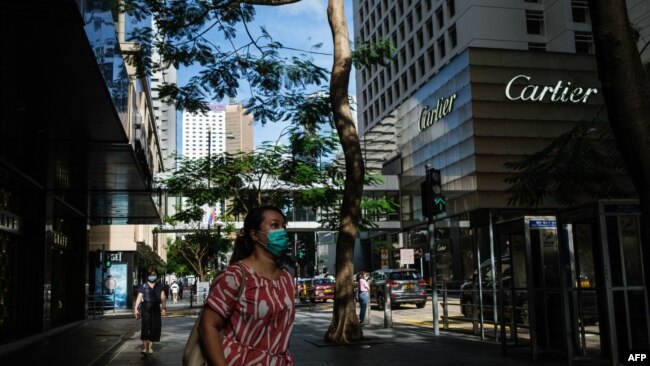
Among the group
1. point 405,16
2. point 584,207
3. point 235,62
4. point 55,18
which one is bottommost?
point 584,207

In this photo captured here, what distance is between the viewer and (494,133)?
121 feet

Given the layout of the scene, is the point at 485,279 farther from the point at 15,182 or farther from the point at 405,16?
the point at 405,16

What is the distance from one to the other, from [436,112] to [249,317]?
3943 centimetres

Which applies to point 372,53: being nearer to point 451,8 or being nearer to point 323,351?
point 323,351

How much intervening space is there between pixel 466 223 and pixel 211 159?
17692 millimetres

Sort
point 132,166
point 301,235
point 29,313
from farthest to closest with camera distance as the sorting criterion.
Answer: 1. point 301,235
2. point 29,313
3. point 132,166

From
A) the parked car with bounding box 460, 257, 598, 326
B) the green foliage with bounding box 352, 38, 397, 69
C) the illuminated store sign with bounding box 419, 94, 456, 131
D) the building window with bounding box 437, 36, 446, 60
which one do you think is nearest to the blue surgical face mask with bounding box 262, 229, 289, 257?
the parked car with bounding box 460, 257, 598, 326

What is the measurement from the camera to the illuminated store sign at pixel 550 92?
3784 centimetres

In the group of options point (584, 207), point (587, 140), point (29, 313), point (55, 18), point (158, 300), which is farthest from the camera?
point (29, 313)

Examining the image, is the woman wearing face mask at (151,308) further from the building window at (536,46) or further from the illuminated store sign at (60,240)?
the building window at (536,46)

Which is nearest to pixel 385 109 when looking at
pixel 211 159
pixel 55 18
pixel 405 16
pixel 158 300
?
pixel 405 16

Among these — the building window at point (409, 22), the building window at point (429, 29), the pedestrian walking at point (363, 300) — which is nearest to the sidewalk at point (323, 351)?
the pedestrian walking at point (363, 300)

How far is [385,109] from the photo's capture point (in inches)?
2414

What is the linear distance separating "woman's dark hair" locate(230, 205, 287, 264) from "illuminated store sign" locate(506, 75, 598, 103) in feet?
120
